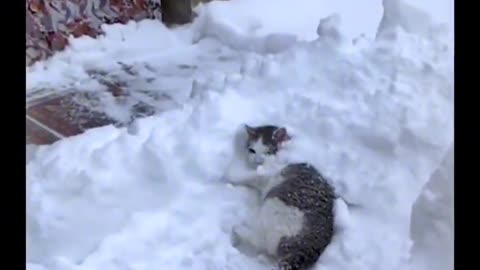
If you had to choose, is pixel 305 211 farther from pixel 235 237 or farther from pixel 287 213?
pixel 235 237

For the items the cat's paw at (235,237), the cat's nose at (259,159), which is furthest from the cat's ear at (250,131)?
the cat's paw at (235,237)

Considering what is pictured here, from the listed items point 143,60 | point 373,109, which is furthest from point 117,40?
point 373,109

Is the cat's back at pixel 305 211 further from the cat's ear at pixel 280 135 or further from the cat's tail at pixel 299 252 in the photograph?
the cat's ear at pixel 280 135

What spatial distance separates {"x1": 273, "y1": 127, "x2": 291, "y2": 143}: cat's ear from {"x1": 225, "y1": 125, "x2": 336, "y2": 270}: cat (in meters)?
0.05

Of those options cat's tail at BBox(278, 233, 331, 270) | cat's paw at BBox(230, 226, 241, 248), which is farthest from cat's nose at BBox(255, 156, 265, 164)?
cat's tail at BBox(278, 233, 331, 270)

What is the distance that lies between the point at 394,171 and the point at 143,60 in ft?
6.32

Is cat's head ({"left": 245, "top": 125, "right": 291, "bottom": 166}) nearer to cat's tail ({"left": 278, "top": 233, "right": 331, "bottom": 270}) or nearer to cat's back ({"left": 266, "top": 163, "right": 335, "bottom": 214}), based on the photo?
cat's back ({"left": 266, "top": 163, "right": 335, "bottom": 214})

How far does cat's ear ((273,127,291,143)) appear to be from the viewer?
3004 mm

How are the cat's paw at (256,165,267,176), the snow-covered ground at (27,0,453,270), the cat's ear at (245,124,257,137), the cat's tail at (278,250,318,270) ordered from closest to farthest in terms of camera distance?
the cat's tail at (278,250,318,270), the snow-covered ground at (27,0,453,270), the cat's paw at (256,165,267,176), the cat's ear at (245,124,257,137)

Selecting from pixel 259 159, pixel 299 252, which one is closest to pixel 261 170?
pixel 259 159

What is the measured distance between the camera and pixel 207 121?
10.6ft

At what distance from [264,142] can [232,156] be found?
143 mm

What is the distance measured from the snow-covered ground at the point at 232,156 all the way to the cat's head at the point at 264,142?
50 millimetres
